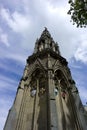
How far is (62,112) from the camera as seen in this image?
18.9 meters

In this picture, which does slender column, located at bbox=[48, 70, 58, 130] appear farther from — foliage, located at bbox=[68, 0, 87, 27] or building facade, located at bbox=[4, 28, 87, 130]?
foliage, located at bbox=[68, 0, 87, 27]

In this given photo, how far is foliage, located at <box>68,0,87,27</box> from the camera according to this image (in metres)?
10.1

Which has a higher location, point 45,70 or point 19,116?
point 45,70

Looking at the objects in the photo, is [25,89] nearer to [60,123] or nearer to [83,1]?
[60,123]

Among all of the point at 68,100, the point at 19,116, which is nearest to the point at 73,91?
the point at 68,100

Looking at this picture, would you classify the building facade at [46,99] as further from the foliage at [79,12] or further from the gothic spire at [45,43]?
the foliage at [79,12]

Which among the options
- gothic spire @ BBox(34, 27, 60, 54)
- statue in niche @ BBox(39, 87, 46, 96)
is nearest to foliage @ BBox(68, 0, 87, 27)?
statue in niche @ BBox(39, 87, 46, 96)

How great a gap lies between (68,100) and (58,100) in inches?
64.7

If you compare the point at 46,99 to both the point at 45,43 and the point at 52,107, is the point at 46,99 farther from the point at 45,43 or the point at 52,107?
the point at 45,43

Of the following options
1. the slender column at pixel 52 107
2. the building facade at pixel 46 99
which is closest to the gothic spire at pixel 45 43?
the building facade at pixel 46 99

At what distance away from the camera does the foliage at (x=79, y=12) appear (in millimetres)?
10102

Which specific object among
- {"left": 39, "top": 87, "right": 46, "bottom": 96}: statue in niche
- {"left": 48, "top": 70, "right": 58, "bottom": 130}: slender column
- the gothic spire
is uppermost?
the gothic spire

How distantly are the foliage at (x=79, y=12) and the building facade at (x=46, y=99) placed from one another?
892cm

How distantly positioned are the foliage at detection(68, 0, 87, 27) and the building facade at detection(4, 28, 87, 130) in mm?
8920
